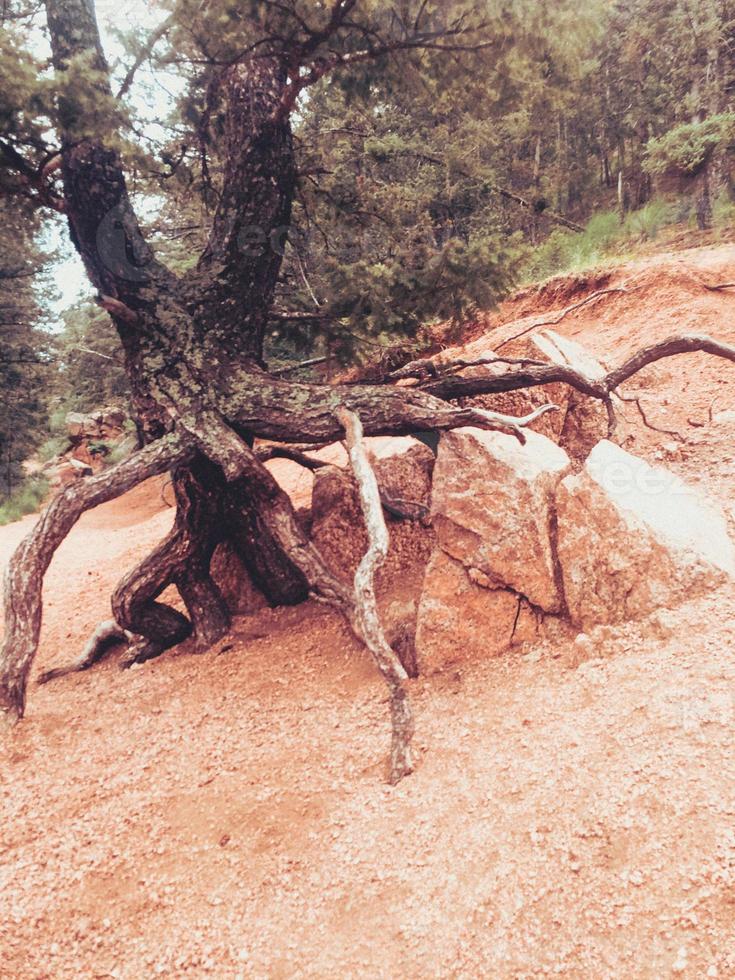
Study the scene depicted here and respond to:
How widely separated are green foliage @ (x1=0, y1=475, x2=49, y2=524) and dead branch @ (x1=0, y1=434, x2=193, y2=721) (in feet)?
36.4

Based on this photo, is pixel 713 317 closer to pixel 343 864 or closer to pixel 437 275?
pixel 437 275

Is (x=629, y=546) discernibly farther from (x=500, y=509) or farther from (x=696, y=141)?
(x=696, y=141)

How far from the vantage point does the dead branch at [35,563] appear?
3051 mm

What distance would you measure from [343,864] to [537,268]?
11637 millimetres

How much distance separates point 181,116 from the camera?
4641 mm

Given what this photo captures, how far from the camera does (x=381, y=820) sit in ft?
7.73

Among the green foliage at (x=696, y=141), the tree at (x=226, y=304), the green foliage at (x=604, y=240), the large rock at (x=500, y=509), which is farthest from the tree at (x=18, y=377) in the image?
the green foliage at (x=696, y=141)

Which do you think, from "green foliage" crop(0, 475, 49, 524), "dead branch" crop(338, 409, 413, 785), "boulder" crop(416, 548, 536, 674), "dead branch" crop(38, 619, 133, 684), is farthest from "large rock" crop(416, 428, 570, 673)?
"green foliage" crop(0, 475, 49, 524)

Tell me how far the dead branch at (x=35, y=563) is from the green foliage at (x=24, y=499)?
1110 cm

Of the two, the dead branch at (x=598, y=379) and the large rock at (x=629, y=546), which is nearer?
the large rock at (x=629, y=546)

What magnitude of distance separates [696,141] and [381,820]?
10.8m

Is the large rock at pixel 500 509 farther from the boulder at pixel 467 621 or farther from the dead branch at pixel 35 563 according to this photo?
the dead branch at pixel 35 563

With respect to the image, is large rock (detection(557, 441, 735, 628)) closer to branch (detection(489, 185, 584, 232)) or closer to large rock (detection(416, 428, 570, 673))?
large rock (detection(416, 428, 570, 673))

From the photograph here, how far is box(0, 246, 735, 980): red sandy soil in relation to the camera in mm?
1765
